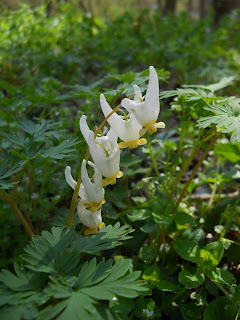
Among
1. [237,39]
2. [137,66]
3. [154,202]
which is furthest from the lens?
[237,39]

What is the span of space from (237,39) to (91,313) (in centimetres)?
575

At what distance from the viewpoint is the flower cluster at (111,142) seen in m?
1.50

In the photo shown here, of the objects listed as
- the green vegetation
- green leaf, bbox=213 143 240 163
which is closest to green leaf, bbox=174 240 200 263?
the green vegetation

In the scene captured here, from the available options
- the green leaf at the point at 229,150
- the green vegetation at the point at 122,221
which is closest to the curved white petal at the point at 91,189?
the green vegetation at the point at 122,221

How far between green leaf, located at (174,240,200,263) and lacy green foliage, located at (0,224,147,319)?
A: 0.52 m

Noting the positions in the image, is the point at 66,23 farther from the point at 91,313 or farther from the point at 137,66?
the point at 91,313

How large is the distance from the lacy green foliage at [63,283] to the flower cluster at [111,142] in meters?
0.16

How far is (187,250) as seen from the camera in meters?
1.83

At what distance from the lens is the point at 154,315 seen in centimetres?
165

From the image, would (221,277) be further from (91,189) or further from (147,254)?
(91,189)

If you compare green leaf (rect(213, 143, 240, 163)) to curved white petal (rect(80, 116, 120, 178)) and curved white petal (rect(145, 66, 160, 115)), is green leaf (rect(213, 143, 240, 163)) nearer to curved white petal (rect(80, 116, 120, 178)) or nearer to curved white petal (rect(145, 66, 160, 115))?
curved white petal (rect(145, 66, 160, 115))

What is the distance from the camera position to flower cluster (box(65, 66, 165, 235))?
1.50 metres

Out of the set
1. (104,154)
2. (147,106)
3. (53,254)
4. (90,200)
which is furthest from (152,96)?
(53,254)

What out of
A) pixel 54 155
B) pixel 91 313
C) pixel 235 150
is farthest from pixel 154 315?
pixel 235 150
